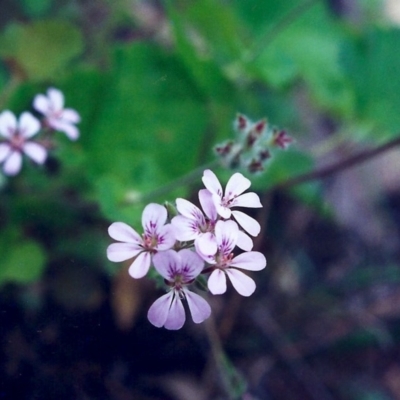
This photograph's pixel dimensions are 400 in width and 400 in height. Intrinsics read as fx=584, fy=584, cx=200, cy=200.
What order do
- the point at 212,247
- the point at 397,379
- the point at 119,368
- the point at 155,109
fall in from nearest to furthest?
the point at 212,247 → the point at 119,368 → the point at 155,109 → the point at 397,379

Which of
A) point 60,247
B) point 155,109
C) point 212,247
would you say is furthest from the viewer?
point 155,109

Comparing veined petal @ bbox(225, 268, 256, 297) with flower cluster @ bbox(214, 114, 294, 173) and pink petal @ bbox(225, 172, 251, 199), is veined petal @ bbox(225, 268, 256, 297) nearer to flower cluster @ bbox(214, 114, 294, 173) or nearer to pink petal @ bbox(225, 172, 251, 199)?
pink petal @ bbox(225, 172, 251, 199)

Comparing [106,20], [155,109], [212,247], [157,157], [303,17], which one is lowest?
[212,247]

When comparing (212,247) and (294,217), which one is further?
(294,217)

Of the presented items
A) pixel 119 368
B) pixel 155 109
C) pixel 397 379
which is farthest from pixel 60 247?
pixel 397 379

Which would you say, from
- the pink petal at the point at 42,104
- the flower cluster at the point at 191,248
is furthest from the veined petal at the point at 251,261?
the pink petal at the point at 42,104

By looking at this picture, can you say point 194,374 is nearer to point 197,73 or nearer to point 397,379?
point 397,379

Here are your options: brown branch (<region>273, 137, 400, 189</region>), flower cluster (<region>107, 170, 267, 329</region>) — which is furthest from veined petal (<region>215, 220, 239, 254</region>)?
brown branch (<region>273, 137, 400, 189</region>)
